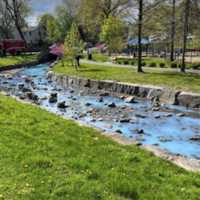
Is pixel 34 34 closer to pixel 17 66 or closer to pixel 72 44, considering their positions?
pixel 17 66

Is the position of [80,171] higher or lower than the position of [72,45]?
lower

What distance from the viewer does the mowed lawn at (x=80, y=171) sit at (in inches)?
179

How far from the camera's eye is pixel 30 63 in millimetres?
39312

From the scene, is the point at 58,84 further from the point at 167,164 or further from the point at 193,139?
the point at 167,164

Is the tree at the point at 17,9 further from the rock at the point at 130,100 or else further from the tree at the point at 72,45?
the rock at the point at 130,100

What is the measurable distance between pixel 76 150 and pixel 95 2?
4383 centimetres

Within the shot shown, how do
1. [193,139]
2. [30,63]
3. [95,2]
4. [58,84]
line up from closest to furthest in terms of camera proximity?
[193,139] → [58,84] → [30,63] → [95,2]

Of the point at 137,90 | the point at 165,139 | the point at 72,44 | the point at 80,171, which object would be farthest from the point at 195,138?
the point at 72,44

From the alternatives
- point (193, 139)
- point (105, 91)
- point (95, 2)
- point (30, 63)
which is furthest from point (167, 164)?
point (95, 2)

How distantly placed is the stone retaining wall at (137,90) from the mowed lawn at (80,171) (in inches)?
313

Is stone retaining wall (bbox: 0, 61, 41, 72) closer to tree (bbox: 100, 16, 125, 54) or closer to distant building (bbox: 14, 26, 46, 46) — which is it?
tree (bbox: 100, 16, 125, 54)

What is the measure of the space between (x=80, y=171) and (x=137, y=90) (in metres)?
A: 12.3

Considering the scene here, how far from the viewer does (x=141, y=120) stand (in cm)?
1222

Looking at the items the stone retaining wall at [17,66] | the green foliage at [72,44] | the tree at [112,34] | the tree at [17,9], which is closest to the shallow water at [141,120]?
the green foliage at [72,44]
